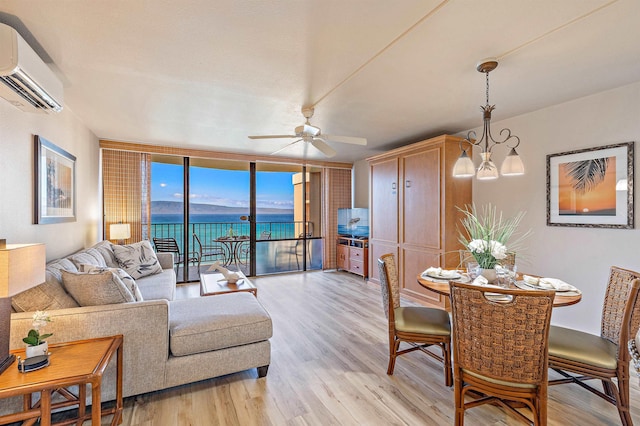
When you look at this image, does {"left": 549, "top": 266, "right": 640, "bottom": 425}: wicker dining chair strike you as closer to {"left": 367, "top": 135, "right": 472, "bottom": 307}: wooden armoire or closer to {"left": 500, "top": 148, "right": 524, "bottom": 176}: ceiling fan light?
{"left": 500, "top": 148, "right": 524, "bottom": 176}: ceiling fan light

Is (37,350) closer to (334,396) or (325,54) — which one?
(334,396)

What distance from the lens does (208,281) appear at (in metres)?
3.57

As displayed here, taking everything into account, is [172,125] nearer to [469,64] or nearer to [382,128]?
[382,128]

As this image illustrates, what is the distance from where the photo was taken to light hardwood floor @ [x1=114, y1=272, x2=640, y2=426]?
1.85m

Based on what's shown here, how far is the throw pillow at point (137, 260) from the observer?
3623 mm

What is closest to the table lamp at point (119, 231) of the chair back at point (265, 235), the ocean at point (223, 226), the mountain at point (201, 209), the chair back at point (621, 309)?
the mountain at point (201, 209)

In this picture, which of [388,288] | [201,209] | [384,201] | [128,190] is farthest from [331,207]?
[388,288]

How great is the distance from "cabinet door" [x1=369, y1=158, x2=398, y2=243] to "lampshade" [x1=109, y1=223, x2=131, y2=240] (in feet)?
12.8

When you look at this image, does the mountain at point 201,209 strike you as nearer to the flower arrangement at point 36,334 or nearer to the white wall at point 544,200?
the flower arrangement at point 36,334

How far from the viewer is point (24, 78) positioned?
1789 mm

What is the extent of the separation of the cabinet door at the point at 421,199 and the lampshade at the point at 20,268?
150 inches

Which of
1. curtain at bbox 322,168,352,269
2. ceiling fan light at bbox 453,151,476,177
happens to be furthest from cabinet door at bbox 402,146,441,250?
curtain at bbox 322,168,352,269

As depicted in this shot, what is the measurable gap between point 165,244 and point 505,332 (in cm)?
521

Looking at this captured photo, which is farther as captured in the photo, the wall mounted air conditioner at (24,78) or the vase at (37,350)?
the wall mounted air conditioner at (24,78)
